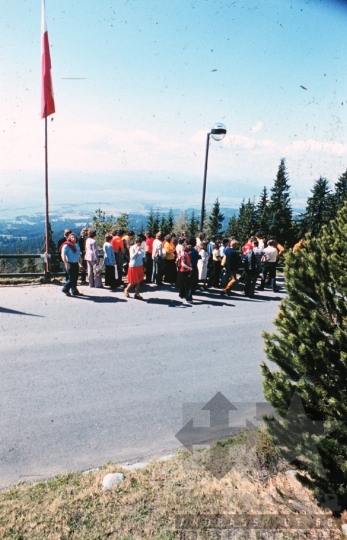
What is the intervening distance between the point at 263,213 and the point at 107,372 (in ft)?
229

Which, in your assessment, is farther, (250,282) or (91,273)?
(250,282)

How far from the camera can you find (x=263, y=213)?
72.7m

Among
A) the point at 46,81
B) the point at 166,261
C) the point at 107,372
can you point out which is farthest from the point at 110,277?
the point at 46,81

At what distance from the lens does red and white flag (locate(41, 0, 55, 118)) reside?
10859mm

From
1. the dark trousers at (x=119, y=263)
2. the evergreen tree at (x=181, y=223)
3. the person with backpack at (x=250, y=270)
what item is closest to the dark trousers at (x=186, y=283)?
the dark trousers at (x=119, y=263)

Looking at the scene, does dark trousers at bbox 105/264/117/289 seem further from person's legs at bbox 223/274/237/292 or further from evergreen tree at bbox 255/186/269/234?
evergreen tree at bbox 255/186/269/234

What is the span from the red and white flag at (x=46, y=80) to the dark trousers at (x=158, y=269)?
5.31 m

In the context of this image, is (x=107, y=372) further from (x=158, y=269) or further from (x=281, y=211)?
(x=281, y=211)

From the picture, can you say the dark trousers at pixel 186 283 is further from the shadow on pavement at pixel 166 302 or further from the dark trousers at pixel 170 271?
the dark trousers at pixel 170 271

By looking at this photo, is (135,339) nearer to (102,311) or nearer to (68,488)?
(102,311)

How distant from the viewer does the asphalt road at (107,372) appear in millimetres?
4621

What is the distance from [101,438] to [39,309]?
5181mm

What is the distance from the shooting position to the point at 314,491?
354cm

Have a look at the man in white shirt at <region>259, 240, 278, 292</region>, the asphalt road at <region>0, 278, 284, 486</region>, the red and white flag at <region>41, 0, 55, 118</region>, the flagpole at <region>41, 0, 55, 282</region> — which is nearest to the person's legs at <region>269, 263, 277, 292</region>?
the man in white shirt at <region>259, 240, 278, 292</region>
